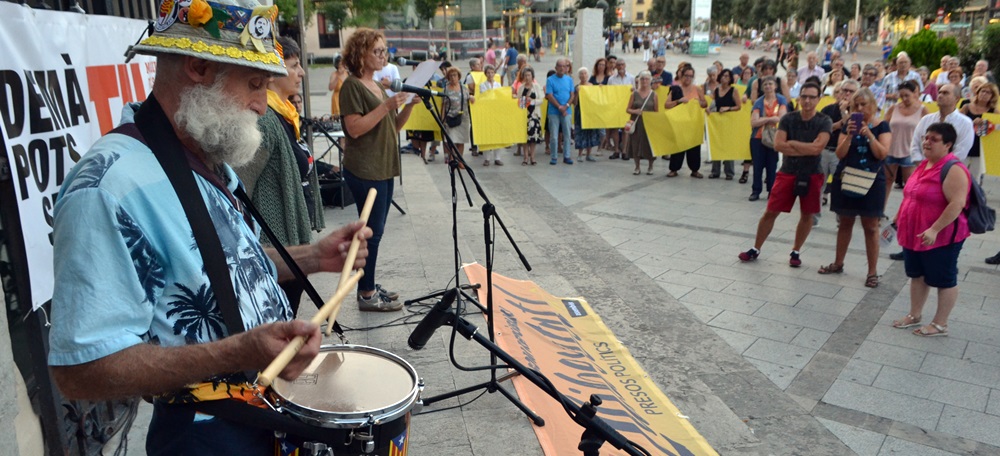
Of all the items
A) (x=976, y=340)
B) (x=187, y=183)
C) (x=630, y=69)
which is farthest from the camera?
(x=630, y=69)

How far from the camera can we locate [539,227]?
8344 mm

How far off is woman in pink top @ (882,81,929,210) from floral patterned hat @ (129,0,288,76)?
8167 millimetres

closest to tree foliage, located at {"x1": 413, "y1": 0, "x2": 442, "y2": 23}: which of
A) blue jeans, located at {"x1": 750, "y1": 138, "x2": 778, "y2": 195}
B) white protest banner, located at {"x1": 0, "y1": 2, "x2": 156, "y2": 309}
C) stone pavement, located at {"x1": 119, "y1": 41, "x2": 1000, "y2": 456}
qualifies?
blue jeans, located at {"x1": 750, "y1": 138, "x2": 778, "y2": 195}

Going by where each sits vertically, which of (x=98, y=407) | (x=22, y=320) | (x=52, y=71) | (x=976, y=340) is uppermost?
(x=52, y=71)

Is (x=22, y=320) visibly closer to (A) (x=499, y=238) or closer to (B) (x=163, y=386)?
(B) (x=163, y=386)

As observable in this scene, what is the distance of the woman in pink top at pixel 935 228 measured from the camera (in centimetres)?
522

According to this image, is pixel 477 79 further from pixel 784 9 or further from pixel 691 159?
pixel 784 9

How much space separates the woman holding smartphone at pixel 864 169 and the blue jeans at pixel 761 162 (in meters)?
2.87

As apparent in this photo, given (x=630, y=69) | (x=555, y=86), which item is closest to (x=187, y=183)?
(x=555, y=86)

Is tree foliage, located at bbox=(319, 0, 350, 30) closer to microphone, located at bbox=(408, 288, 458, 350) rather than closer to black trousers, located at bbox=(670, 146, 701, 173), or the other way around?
black trousers, located at bbox=(670, 146, 701, 173)

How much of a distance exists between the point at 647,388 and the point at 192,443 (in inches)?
123

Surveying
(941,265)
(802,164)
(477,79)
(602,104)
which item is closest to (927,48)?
(602,104)

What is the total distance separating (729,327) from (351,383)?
403 cm

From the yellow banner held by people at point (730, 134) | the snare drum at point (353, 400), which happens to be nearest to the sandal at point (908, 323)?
the snare drum at point (353, 400)
